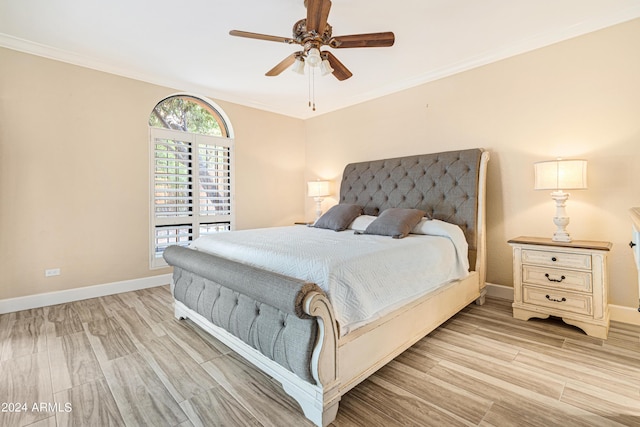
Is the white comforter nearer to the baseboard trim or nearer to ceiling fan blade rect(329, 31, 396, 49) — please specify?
the baseboard trim

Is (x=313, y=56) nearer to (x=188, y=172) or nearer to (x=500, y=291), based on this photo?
(x=188, y=172)

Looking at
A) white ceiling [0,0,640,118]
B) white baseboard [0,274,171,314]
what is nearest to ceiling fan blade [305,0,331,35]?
white ceiling [0,0,640,118]

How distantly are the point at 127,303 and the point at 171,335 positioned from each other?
112cm

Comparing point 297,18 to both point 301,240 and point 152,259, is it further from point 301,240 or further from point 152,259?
point 152,259

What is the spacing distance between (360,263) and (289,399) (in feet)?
2.76

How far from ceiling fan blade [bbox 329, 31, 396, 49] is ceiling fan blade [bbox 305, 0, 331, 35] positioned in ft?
0.50

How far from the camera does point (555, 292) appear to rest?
2.41m

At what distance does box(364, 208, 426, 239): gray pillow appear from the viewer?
2.69 metres

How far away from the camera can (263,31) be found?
2.64 meters

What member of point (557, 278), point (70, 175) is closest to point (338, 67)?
point (557, 278)

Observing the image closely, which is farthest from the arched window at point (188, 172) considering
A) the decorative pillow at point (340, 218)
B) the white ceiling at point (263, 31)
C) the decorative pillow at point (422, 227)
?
the decorative pillow at point (422, 227)

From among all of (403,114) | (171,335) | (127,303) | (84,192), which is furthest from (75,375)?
(403,114)

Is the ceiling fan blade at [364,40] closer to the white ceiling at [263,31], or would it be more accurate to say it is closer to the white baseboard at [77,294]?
the white ceiling at [263,31]

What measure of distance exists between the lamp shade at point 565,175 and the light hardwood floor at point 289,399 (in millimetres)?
1190
